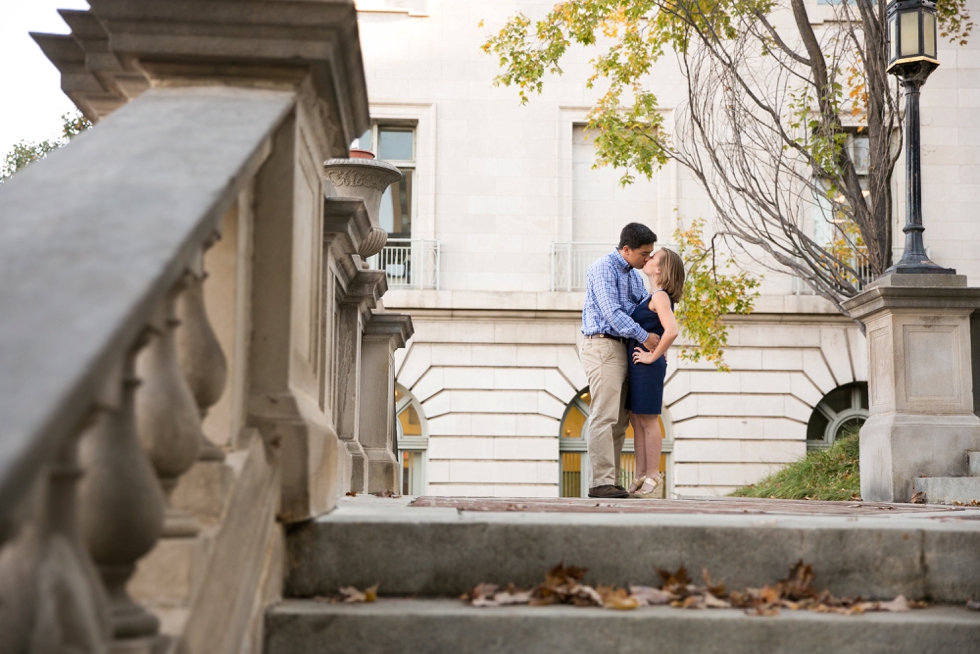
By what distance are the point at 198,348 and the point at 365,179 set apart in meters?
5.57

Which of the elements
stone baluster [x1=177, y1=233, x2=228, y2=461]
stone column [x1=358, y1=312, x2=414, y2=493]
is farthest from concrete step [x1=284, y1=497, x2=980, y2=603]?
stone column [x1=358, y1=312, x2=414, y2=493]

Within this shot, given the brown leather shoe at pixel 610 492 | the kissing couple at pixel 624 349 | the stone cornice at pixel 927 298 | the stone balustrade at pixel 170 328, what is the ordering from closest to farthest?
the stone balustrade at pixel 170 328 < the brown leather shoe at pixel 610 492 < the kissing couple at pixel 624 349 < the stone cornice at pixel 927 298

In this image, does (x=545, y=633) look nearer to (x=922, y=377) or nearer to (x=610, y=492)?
(x=610, y=492)

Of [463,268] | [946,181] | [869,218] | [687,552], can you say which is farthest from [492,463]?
[687,552]

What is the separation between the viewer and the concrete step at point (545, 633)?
274 cm

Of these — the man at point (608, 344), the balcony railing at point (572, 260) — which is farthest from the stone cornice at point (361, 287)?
the balcony railing at point (572, 260)

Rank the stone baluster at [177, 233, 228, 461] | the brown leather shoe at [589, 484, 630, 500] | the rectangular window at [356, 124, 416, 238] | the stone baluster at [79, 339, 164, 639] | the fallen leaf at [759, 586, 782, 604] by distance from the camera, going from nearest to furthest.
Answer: the stone baluster at [79, 339, 164, 639] < the stone baluster at [177, 233, 228, 461] < the fallen leaf at [759, 586, 782, 604] < the brown leather shoe at [589, 484, 630, 500] < the rectangular window at [356, 124, 416, 238]

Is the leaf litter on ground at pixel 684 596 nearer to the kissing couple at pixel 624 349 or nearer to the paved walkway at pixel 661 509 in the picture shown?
the paved walkway at pixel 661 509

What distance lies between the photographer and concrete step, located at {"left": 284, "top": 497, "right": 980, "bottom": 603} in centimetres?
308

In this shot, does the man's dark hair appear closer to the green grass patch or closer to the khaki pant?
the khaki pant

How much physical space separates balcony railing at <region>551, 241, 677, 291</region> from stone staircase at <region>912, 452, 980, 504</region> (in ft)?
38.0

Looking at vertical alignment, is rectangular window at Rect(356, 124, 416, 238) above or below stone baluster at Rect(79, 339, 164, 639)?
above

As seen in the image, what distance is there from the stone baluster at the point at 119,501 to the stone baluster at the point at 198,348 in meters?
0.52

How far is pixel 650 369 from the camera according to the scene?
22.7ft
